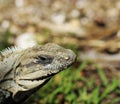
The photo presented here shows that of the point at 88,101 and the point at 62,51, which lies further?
the point at 88,101

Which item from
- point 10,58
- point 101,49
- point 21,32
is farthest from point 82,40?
point 10,58

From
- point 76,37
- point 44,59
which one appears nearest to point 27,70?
point 44,59

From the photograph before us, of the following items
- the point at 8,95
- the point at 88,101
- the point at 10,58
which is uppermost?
the point at 10,58

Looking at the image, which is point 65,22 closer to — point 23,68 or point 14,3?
point 14,3

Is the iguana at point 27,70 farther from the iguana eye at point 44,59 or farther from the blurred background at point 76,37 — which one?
the blurred background at point 76,37

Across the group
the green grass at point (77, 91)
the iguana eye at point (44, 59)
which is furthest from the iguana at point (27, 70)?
the green grass at point (77, 91)

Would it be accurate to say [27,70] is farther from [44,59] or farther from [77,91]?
[77,91]

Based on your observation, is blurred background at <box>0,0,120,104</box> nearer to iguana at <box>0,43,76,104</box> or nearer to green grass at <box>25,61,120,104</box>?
green grass at <box>25,61,120,104</box>
